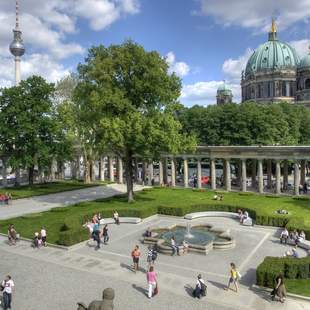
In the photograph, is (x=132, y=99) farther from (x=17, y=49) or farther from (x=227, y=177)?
(x=17, y=49)

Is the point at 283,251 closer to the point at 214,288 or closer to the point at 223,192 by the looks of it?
the point at 214,288

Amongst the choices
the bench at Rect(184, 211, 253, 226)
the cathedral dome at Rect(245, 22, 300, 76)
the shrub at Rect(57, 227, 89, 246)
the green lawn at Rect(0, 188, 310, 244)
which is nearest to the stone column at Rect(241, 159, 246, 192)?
the green lawn at Rect(0, 188, 310, 244)

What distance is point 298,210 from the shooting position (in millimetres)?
46125

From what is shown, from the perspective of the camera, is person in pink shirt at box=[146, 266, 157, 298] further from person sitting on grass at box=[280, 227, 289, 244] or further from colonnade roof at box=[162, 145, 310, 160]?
colonnade roof at box=[162, 145, 310, 160]

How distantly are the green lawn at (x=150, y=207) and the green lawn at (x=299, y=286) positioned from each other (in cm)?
1526

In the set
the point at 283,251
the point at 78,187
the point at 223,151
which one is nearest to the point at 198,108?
the point at 223,151

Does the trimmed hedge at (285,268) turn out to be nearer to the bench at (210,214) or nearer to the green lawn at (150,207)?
the green lawn at (150,207)

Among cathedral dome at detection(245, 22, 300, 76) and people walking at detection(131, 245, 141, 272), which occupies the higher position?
cathedral dome at detection(245, 22, 300, 76)

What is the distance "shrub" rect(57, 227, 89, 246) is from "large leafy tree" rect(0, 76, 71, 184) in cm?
3121

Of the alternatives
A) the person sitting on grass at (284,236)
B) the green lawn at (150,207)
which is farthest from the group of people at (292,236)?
the green lawn at (150,207)

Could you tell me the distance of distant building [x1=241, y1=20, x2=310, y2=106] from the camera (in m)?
141

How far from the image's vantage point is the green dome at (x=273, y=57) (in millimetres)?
152688

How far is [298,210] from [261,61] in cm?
12270

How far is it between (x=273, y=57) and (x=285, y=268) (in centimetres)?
14431
